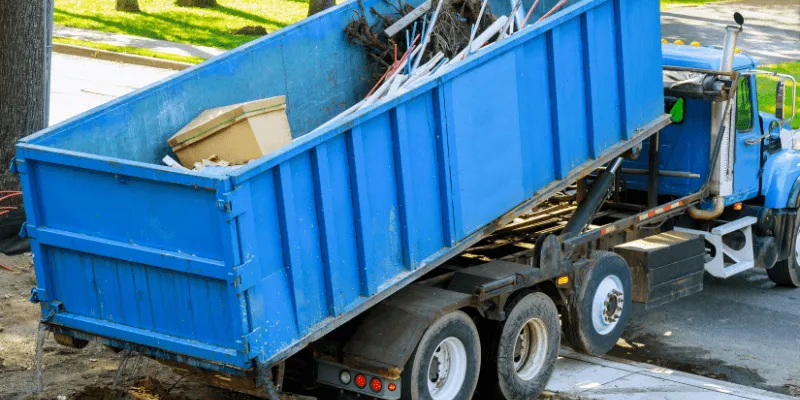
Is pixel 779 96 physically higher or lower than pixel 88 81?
higher

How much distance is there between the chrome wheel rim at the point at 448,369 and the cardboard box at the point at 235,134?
1875mm

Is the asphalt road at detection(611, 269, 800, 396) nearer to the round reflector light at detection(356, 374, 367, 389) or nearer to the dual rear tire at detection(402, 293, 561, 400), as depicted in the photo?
the dual rear tire at detection(402, 293, 561, 400)

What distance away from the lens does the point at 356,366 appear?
734 cm

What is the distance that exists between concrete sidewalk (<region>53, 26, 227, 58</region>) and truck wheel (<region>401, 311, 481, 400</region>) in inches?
566

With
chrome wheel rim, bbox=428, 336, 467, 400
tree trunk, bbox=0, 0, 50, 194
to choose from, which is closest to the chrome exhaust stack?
chrome wheel rim, bbox=428, 336, 467, 400

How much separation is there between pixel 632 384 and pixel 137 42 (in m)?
16.7

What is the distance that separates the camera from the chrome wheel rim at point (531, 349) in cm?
844

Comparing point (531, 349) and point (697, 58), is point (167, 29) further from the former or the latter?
point (531, 349)

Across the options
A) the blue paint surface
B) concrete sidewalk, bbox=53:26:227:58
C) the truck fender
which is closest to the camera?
the blue paint surface

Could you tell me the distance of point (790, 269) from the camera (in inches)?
444

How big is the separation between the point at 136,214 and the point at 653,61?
4853mm

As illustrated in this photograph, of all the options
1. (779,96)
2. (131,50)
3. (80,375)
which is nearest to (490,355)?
(80,375)

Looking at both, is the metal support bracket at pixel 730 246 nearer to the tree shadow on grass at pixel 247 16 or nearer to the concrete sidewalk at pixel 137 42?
the concrete sidewalk at pixel 137 42

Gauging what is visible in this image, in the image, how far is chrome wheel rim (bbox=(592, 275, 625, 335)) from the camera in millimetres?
9086
